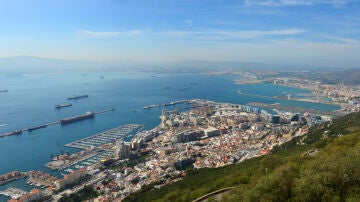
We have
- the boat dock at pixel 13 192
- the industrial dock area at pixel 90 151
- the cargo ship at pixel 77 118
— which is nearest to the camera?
the boat dock at pixel 13 192

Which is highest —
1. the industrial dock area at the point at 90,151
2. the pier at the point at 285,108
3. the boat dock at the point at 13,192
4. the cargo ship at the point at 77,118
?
the pier at the point at 285,108

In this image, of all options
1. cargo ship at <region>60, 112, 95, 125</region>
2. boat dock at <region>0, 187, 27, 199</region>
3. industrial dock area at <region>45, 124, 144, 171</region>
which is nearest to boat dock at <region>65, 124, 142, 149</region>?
industrial dock area at <region>45, 124, 144, 171</region>

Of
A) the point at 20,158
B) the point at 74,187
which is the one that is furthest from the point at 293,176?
the point at 20,158

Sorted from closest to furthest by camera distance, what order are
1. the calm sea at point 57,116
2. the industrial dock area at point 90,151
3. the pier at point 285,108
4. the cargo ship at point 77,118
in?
the industrial dock area at point 90,151 < the calm sea at point 57,116 < the cargo ship at point 77,118 < the pier at point 285,108

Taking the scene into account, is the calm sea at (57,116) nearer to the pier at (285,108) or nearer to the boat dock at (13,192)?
the pier at (285,108)

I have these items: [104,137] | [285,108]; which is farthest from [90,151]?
[285,108]

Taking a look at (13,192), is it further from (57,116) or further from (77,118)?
(57,116)

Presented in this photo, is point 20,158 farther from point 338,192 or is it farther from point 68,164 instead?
point 338,192

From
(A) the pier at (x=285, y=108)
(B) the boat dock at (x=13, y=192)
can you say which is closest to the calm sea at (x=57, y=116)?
(A) the pier at (x=285, y=108)

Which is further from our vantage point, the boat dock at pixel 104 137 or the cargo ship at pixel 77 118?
the cargo ship at pixel 77 118
